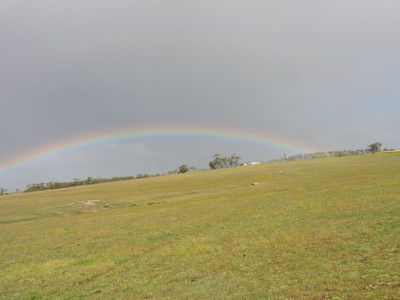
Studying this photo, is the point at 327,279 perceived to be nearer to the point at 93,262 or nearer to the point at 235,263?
the point at 235,263

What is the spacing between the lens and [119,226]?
4031 cm

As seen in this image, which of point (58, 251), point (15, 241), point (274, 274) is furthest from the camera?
point (15, 241)

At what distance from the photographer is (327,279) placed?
15602mm

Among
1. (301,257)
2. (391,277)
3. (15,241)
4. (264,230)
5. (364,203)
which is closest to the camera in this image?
(391,277)

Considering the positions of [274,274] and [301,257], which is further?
[301,257]

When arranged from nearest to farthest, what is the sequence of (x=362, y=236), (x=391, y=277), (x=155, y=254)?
(x=391, y=277)
(x=362, y=236)
(x=155, y=254)

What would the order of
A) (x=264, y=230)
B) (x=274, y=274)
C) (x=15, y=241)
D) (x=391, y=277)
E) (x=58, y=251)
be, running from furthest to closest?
1. (x=15, y=241)
2. (x=58, y=251)
3. (x=264, y=230)
4. (x=274, y=274)
5. (x=391, y=277)

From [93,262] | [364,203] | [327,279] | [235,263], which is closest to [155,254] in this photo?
[93,262]

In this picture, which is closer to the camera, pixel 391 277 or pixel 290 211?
pixel 391 277

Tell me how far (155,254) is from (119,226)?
1583 centimetres

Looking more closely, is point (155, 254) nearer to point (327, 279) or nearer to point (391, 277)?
point (327, 279)

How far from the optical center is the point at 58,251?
30.6m

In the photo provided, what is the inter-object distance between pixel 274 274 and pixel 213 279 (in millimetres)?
2351

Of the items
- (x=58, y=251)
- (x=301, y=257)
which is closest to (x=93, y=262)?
(x=58, y=251)
